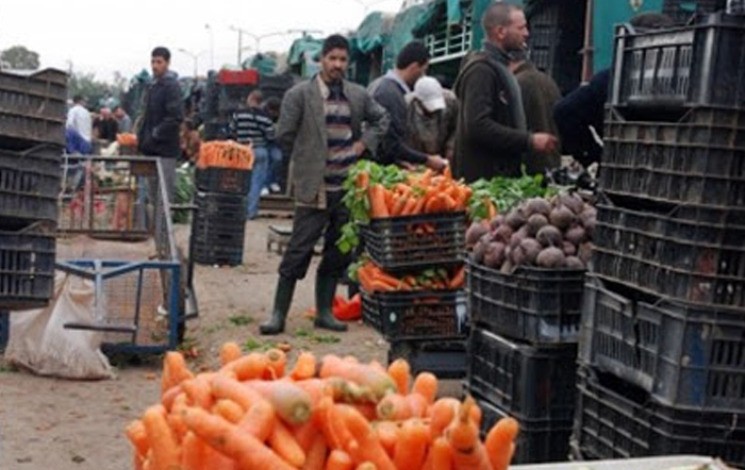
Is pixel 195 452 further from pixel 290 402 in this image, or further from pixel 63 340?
pixel 63 340

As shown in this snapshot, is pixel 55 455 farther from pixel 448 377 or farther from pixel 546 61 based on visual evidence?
pixel 546 61

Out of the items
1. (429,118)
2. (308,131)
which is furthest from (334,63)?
(429,118)

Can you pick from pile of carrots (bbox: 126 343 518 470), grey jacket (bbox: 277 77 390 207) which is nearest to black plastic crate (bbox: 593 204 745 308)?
pile of carrots (bbox: 126 343 518 470)

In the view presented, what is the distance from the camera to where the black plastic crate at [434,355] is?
7.68 m

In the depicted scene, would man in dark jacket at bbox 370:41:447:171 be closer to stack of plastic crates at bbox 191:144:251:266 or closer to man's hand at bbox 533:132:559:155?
man's hand at bbox 533:132:559:155

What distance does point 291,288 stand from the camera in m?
10.0

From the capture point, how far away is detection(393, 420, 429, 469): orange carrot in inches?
113

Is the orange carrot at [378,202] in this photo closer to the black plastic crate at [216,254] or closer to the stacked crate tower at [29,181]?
the stacked crate tower at [29,181]

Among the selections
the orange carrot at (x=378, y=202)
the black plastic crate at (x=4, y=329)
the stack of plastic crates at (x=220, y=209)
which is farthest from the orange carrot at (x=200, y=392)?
the stack of plastic crates at (x=220, y=209)

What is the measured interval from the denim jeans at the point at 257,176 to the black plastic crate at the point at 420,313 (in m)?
13.4

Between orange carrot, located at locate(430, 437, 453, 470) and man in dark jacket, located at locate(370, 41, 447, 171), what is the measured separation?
710 cm

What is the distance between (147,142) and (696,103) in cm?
1036

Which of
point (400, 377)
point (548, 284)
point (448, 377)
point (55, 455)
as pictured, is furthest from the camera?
point (448, 377)

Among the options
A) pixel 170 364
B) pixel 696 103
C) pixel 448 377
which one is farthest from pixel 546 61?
pixel 170 364
